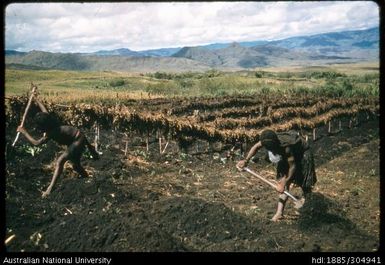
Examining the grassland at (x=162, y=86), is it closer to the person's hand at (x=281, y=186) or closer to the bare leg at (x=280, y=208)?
the person's hand at (x=281, y=186)

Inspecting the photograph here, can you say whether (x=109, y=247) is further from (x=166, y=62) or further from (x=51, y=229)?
(x=166, y=62)

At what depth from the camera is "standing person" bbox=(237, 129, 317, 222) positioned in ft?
23.8

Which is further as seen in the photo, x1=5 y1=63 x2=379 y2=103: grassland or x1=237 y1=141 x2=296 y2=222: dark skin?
x1=5 y1=63 x2=379 y2=103: grassland

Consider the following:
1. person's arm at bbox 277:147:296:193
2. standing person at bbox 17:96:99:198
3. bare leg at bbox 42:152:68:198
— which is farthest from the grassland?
person's arm at bbox 277:147:296:193

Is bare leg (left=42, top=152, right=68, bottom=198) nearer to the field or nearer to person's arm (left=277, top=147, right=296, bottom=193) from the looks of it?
the field

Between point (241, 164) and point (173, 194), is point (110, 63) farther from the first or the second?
point (241, 164)

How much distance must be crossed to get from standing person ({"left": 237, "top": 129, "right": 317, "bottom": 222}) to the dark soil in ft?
1.51

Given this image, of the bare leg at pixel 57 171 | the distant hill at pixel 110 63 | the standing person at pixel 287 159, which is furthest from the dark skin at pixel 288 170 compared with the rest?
the distant hill at pixel 110 63

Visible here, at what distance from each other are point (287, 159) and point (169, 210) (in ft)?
8.36

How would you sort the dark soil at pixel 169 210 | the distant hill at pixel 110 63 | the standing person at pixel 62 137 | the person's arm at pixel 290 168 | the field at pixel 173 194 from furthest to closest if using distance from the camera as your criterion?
the distant hill at pixel 110 63
the standing person at pixel 62 137
the person's arm at pixel 290 168
the field at pixel 173 194
the dark soil at pixel 169 210

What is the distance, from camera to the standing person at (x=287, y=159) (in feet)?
23.8

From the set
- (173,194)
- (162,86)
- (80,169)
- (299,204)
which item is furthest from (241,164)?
(162,86)

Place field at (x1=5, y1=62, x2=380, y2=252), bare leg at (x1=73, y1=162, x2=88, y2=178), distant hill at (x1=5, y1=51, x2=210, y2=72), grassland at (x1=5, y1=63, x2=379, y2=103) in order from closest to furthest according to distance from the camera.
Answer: field at (x1=5, y1=62, x2=380, y2=252) → bare leg at (x1=73, y1=162, x2=88, y2=178) → grassland at (x1=5, y1=63, x2=379, y2=103) → distant hill at (x1=5, y1=51, x2=210, y2=72)

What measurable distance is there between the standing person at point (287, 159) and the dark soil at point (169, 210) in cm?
46
